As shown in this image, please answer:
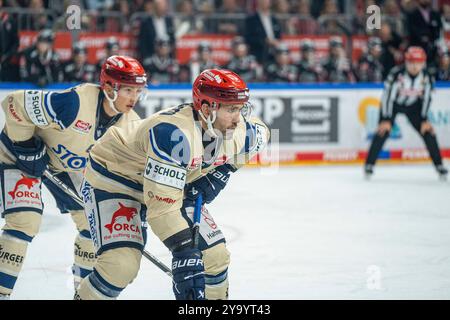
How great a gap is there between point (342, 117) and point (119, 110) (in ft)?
25.0

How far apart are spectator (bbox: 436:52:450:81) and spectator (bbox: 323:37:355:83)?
4.36 feet

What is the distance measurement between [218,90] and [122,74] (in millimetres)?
1069

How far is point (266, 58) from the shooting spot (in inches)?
503

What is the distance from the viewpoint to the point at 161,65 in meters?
12.1

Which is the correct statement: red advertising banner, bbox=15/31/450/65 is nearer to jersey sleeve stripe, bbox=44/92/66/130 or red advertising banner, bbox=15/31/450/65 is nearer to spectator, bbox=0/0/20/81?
spectator, bbox=0/0/20/81

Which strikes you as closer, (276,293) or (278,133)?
(276,293)

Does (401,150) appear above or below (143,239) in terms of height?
below

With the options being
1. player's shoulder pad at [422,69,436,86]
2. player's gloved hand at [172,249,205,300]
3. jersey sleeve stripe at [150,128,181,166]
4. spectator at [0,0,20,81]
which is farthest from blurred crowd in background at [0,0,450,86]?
player's gloved hand at [172,249,205,300]

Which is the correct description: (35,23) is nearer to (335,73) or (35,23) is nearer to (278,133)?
(278,133)

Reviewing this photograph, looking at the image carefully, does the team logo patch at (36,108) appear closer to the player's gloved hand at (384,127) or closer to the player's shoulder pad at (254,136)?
the player's shoulder pad at (254,136)

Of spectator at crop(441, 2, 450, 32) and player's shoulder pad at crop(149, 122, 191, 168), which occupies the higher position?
player's shoulder pad at crop(149, 122, 191, 168)

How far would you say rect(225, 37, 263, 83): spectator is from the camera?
12.3 meters

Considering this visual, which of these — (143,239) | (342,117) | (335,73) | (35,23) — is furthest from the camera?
(335,73)

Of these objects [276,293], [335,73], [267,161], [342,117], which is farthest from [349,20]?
[276,293]
